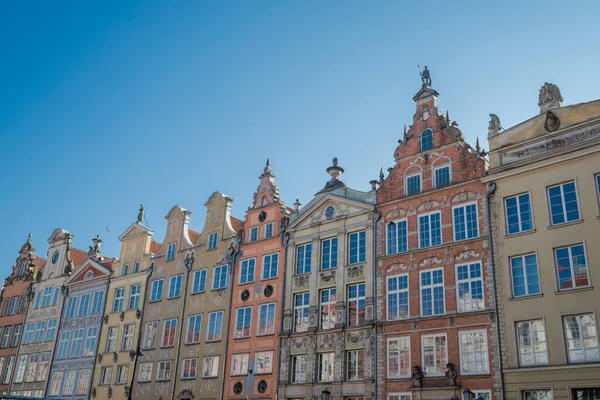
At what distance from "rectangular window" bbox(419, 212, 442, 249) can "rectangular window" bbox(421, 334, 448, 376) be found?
4.09 metres

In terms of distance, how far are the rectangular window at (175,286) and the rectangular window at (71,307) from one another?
10.2 m

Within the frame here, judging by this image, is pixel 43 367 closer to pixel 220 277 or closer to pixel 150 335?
pixel 150 335

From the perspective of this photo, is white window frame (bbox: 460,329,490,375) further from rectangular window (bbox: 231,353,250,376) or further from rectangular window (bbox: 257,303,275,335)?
rectangular window (bbox: 231,353,250,376)

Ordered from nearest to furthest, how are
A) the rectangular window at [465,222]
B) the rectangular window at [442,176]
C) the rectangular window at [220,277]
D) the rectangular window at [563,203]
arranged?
the rectangular window at [563,203], the rectangular window at [465,222], the rectangular window at [442,176], the rectangular window at [220,277]

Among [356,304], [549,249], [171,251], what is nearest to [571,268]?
[549,249]

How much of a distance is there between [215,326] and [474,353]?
1556 cm

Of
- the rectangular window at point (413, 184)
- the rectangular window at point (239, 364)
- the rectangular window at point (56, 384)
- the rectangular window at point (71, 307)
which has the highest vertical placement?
the rectangular window at point (413, 184)

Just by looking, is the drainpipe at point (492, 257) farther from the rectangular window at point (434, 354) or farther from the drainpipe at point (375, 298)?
the drainpipe at point (375, 298)

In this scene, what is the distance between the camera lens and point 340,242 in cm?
3145

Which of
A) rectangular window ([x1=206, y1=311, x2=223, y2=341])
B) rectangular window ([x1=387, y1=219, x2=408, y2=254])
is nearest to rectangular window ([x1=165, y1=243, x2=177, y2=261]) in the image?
rectangular window ([x1=206, y1=311, x2=223, y2=341])

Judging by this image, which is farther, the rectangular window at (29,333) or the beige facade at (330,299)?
the rectangular window at (29,333)

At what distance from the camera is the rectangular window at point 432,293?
26.8m

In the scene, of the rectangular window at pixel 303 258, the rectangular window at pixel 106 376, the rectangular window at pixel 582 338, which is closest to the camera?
the rectangular window at pixel 582 338

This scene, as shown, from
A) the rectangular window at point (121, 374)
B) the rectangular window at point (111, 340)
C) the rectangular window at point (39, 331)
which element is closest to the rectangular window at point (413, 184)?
the rectangular window at point (121, 374)
